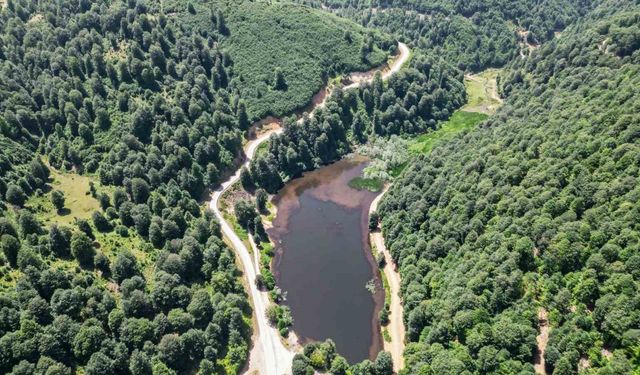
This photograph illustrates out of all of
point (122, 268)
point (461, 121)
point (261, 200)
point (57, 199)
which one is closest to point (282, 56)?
point (261, 200)

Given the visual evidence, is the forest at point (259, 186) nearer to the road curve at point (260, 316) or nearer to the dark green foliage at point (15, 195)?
the dark green foliage at point (15, 195)

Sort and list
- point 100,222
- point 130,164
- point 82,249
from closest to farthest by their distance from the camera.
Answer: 1. point 82,249
2. point 100,222
3. point 130,164

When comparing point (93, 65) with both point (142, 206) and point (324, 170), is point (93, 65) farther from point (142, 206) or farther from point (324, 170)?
point (324, 170)

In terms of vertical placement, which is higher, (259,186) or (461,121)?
(461,121)

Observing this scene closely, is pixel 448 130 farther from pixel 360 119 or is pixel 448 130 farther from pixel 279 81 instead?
pixel 279 81

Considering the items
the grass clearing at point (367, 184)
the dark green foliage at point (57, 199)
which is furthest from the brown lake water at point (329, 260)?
the dark green foliage at point (57, 199)

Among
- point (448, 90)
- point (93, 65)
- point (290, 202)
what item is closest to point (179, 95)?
point (93, 65)
